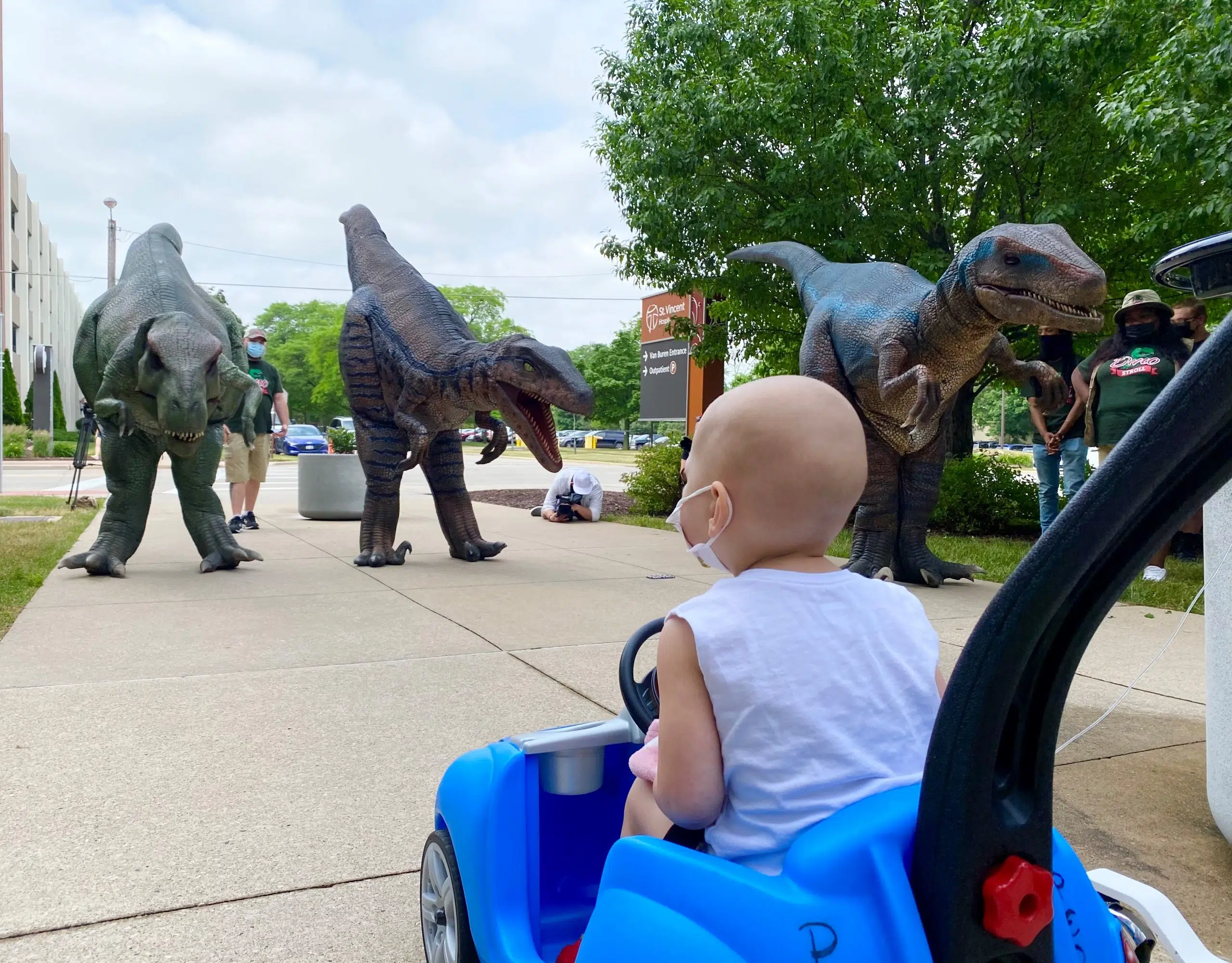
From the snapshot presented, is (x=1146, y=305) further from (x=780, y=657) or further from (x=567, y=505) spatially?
(x=567, y=505)

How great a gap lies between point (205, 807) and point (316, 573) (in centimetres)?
500

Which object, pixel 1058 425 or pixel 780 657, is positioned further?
pixel 1058 425

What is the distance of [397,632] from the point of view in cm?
557

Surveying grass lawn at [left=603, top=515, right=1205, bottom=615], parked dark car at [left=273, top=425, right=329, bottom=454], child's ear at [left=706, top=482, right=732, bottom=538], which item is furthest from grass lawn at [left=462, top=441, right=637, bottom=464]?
child's ear at [left=706, top=482, right=732, bottom=538]

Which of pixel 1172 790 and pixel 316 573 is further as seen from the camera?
pixel 316 573

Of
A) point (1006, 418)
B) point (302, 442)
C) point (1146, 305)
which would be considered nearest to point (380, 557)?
point (1146, 305)

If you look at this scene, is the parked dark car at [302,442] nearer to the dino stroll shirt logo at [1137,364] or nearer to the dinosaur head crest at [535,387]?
the dinosaur head crest at [535,387]

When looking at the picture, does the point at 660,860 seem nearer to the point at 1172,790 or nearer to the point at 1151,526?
the point at 1151,526

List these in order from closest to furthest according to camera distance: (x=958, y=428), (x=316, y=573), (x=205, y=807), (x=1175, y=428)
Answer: (x=1175, y=428)
(x=205, y=807)
(x=316, y=573)
(x=958, y=428)

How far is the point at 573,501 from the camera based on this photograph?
43.9 ft

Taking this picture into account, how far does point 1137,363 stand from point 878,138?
12.2ft

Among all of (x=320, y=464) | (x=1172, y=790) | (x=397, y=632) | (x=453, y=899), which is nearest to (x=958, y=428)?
(x=320, y=464)

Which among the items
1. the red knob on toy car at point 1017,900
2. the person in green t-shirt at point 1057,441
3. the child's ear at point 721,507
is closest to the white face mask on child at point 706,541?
the child's ear at point 721,507

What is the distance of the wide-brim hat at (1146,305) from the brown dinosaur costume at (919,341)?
4.32ft
